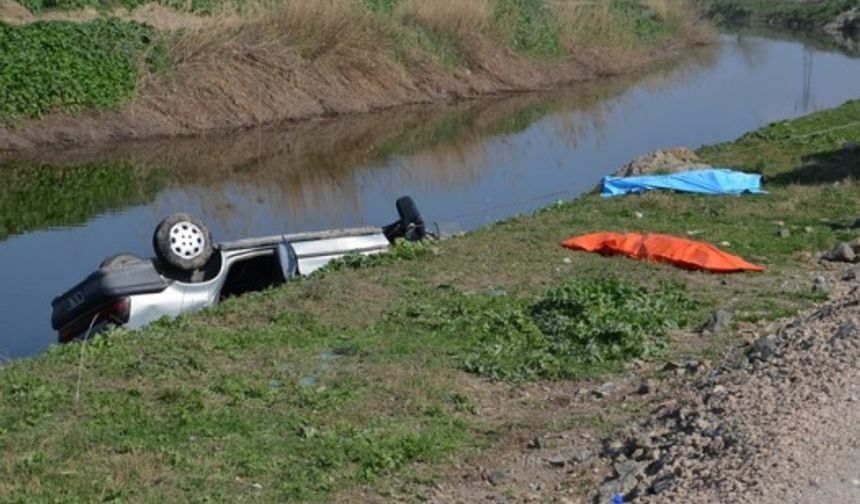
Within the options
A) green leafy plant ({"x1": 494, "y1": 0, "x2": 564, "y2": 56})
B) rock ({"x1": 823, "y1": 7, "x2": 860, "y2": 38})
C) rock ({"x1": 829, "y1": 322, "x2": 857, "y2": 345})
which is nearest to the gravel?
rock ({"x1": 829, "y1": 322, "x2": 857, "y2": 345})

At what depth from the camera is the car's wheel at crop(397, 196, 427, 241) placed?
15.2m

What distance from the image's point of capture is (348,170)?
26.4m

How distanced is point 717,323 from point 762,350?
167 cm

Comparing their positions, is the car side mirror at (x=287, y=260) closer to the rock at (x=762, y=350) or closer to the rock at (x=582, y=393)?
the rock at (x=582, y=393)

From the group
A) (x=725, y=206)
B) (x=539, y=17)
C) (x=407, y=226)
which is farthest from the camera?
(x=539, y=17)

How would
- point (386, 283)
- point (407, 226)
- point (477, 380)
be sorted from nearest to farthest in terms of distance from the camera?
1. point (477, 380)
2. point (386, 283)
3. point (407, 226)

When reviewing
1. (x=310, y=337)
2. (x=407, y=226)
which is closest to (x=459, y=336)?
(x=310, y=337)

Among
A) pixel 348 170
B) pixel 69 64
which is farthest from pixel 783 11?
pixel 348 170

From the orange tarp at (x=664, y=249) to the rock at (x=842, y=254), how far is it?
2.34 ft

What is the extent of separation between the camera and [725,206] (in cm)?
1669

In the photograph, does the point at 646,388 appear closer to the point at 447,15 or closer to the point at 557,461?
the point at 557,461

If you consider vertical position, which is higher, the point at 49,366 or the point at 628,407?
the point at 49,366

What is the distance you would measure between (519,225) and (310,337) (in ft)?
19.3

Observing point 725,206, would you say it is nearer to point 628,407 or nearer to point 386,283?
point 386,283
